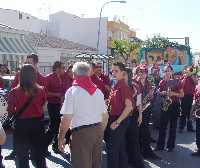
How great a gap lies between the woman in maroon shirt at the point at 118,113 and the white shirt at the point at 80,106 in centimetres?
116

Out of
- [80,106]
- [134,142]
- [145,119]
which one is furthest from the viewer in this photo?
[145,119]

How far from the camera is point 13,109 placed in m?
6.40

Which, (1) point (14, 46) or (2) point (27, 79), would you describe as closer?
(2) point (27, 79)

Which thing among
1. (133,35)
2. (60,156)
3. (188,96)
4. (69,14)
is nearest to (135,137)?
(60,156)

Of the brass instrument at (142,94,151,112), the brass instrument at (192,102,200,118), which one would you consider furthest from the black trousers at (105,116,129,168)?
the brass instrument at (192,102,200,118)

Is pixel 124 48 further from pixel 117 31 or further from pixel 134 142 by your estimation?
pixel 134 142

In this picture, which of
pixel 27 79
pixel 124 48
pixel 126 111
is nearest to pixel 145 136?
pixel 126 111

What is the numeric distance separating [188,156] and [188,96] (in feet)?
14.0

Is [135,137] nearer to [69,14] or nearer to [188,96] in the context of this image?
[188,96]

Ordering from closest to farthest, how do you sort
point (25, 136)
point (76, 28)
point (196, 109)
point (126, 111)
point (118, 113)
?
point (25, 136), point (126, 111), point (118, 113), point (196, 109), point (76, 28)

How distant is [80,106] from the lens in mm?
5629

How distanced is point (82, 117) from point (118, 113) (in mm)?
1458

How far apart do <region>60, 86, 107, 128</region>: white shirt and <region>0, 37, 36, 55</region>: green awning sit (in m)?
24.5

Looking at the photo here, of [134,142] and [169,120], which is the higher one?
[169,120]
